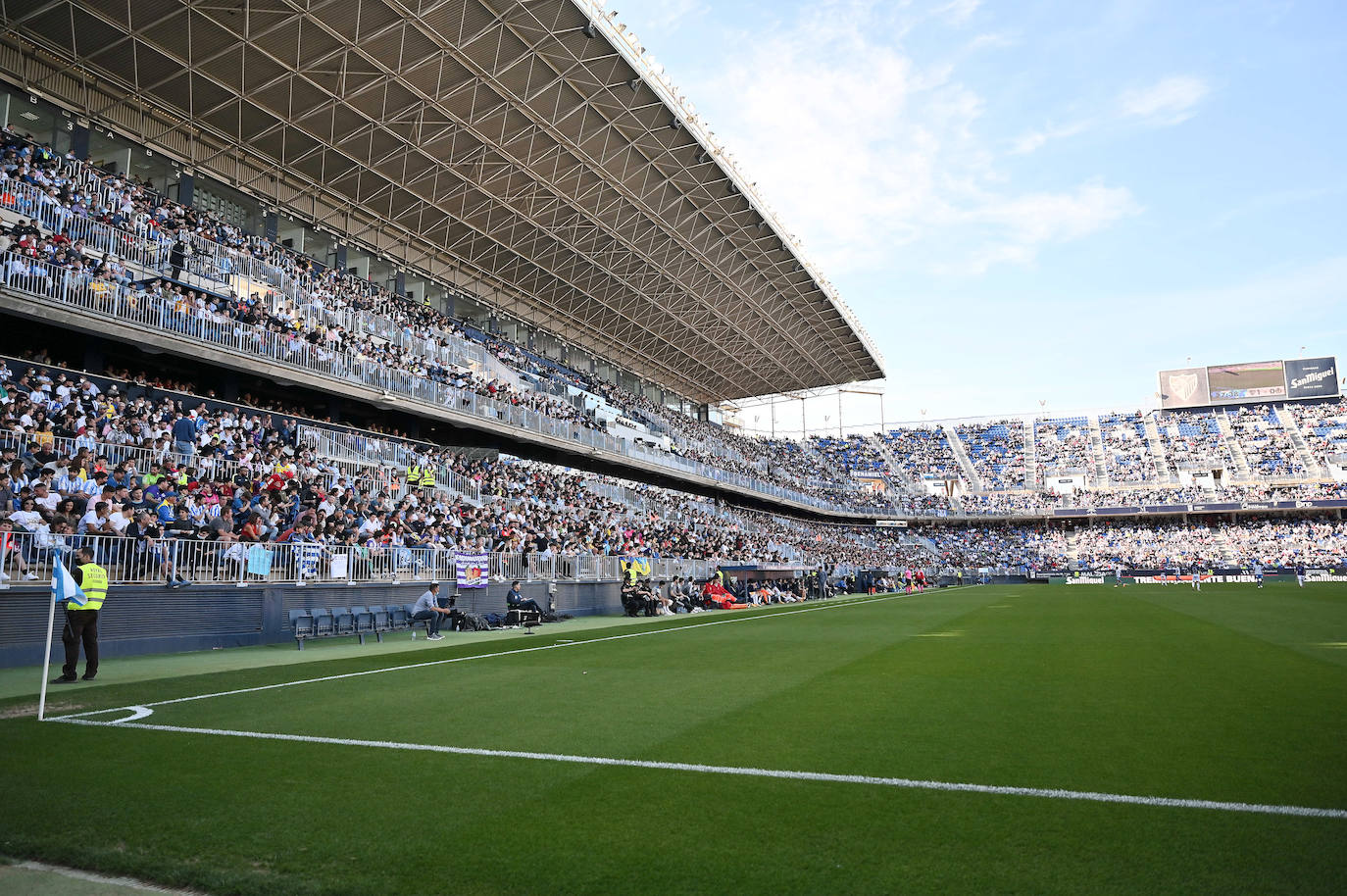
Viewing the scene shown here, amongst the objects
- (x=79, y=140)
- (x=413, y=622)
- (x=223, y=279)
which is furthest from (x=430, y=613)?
(x=79, y=140)

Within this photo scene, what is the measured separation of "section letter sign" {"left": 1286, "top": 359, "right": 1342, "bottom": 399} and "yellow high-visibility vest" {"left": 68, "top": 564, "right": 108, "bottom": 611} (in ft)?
323

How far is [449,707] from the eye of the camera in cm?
880

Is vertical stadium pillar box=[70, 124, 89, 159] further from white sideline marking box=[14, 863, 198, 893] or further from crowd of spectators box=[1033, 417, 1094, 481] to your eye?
crowd of spectators box=[1033, 417, 1094, 481]

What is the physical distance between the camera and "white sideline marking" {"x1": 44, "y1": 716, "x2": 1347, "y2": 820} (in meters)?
4.80

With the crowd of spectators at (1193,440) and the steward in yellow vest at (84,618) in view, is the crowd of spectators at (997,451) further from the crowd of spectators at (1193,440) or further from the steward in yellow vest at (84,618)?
the steward in yellow vest at (84,618)

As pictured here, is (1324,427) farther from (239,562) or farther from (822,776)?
(822,776)

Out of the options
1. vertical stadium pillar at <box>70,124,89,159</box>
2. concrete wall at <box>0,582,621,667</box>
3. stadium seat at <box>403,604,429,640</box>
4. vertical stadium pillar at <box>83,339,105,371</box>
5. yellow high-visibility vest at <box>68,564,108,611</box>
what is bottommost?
stadium seat at <box>403,604,429,640</box>

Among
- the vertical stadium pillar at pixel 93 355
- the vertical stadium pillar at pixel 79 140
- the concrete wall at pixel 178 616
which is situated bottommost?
the concrete wall at pixel 178 616

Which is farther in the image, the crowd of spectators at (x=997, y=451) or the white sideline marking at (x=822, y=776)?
the crowd of spectators at (x=997, y=451)

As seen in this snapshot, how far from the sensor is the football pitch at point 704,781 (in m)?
3.99

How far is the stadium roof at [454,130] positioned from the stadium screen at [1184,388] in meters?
56.1

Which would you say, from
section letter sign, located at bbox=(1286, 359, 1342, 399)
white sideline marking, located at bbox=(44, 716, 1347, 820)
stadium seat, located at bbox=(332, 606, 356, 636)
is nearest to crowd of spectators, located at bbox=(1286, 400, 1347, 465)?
section letter sign, located at bbox=(1286, 359, 1342, 399)

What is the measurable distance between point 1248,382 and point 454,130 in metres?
84.3

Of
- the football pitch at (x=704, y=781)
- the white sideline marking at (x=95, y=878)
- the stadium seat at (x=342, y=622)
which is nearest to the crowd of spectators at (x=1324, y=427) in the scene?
the football pitch at (x=704, y=781)
